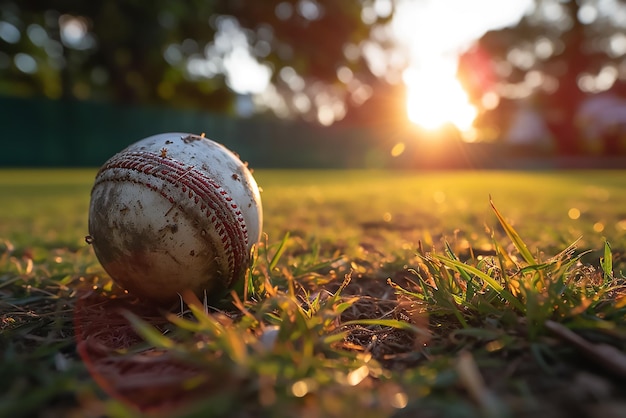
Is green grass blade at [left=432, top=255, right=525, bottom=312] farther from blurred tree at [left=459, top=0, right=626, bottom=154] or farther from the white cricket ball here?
blurred tree at [left=459, top=0, right=626, bottom=154]

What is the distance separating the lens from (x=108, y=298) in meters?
2.42

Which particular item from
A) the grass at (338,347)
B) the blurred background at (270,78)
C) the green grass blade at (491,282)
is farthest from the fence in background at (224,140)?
the green grass blade at (491,282)

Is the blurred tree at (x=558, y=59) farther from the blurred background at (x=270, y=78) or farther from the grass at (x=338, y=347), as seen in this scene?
the grass at (x=338, y=347)

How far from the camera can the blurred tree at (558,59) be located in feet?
97.3

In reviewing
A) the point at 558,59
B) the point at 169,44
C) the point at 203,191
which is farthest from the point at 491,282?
the point at 558,59

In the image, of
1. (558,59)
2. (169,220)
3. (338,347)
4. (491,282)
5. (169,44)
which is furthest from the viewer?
(558,59)

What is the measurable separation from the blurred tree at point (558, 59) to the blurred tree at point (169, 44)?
903cm

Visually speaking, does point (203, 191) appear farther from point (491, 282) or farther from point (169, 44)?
point (169, 44)

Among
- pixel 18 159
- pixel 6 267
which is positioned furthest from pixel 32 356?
pixel 18 159

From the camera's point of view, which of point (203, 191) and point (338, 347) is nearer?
point (338, 347)

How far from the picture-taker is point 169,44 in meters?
21.1

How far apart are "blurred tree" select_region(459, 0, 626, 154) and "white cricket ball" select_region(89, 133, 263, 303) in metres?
32.4

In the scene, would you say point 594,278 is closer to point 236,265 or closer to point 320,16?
point 236,265

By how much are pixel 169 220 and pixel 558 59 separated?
33.6 m
